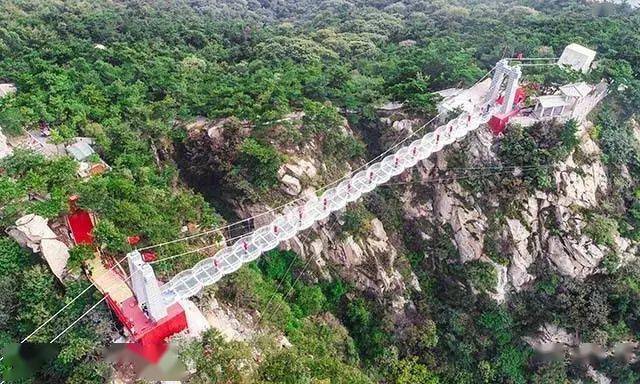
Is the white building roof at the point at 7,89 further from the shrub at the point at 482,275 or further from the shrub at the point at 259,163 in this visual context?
the shrub at the point at 482,275

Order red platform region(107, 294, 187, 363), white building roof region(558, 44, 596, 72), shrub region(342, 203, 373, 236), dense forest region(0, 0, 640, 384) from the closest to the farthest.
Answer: red platform region(107, 294, 187, 363) < dense forest region(0, 0, 640, 384) < shrub region(342, 203, 373, 236) < white building roof region(558, 44, 596, 72)

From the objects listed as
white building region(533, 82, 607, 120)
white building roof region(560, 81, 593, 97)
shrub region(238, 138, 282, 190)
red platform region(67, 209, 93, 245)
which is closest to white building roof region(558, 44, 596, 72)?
white building roof region(560, 81, 593, 97)

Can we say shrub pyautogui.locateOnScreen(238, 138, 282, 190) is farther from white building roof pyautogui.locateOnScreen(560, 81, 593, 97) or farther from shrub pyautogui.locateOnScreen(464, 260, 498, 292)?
white building roof pyautogui.locateOnScreen(560, 81, 593, 97)

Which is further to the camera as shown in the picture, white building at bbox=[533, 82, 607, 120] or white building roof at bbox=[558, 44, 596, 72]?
white building roof at bbox=[558, 44, 596, 72]

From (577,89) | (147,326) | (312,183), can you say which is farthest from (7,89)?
(577,89)

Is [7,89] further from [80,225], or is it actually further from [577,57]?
[577,57]
